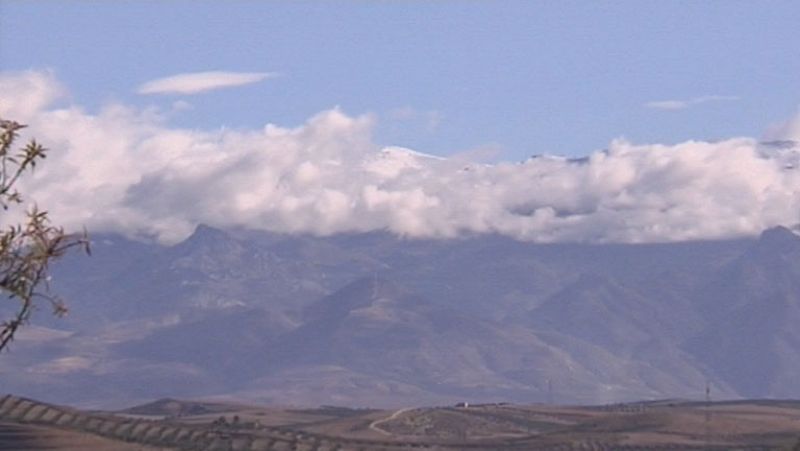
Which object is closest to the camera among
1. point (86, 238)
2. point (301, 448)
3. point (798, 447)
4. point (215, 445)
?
point (86, 238)

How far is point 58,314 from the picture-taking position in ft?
78.4

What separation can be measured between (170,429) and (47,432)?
53.1 ft

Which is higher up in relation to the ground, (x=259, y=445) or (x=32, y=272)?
(x=259, y=445)

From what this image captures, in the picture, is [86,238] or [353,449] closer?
[86,238]

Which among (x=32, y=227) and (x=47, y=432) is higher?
(x=47, y=432)

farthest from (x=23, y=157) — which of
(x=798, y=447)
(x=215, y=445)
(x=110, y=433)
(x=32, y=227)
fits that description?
(x=110, y=433)

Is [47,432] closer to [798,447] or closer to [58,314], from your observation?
[798,447]

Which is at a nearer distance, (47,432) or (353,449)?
(47,432)

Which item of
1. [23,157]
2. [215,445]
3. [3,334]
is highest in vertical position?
[215,445]

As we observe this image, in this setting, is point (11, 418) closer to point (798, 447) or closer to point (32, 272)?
point (798, 447)

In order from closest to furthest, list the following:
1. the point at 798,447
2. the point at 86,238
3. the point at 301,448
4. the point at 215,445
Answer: the point at 86,238
the point at 798,447
the point at 215,445
the point at 301,448

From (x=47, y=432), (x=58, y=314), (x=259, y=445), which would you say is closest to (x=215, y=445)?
(x=259, y=445)

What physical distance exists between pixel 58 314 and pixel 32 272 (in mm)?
638

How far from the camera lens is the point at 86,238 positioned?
75.5 ft
